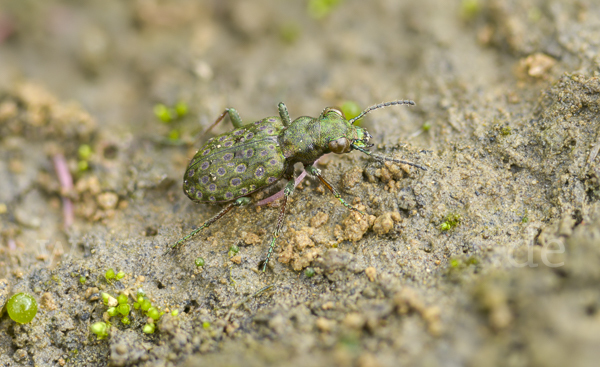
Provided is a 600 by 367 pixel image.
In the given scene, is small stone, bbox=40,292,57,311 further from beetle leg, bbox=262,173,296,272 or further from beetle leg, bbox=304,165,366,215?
beetle leg, bbox=304,165,366,215

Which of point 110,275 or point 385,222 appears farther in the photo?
point 110,275

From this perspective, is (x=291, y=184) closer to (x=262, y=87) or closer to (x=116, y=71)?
(x=262, y=87)

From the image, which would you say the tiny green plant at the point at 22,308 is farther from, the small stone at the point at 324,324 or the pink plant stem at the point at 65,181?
the small stone at the point at 324,324

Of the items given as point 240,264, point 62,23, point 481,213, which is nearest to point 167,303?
point 240,264

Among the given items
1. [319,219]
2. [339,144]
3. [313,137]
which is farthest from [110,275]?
[339,144]

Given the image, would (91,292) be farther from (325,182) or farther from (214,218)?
(325,182)

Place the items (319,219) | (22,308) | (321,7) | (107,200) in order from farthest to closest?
1. (321,7)
2. (107,200)
3. (319,219)
4. (22,308)

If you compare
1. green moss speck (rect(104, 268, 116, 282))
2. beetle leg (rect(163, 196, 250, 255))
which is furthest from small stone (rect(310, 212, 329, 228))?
green moss speck (rect(104, 268, 116, 282))
